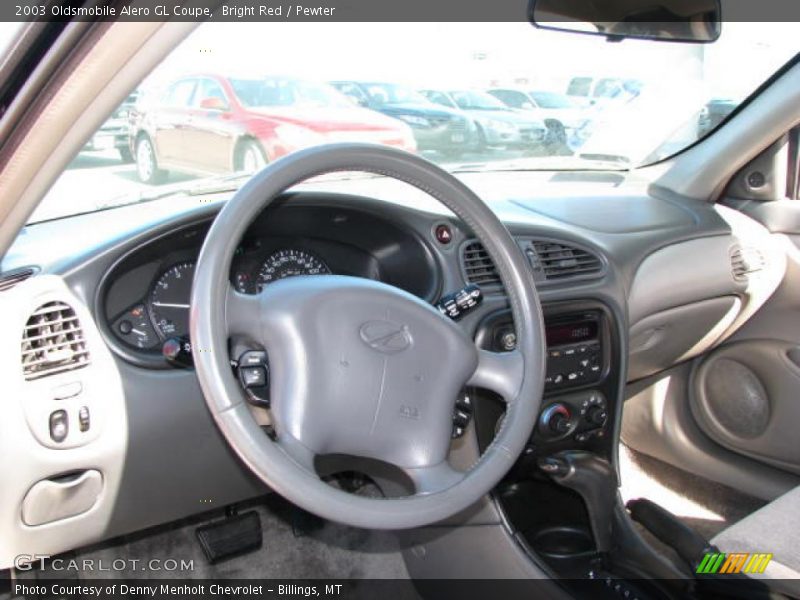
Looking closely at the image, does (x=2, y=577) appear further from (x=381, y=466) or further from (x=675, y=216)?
(x=675, y=216)

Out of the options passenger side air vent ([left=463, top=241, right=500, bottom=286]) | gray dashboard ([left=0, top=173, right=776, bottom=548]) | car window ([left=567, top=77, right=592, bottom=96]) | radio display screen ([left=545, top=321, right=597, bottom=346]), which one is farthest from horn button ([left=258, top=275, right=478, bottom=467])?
car window ([left=567, top=77, right=592, bottom=96])

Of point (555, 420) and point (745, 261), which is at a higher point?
point (745, 261)

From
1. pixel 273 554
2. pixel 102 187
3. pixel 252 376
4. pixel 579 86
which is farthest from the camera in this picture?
pixel 579 86

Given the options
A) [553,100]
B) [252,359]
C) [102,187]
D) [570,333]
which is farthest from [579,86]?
[252,359]

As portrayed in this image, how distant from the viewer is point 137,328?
1.81 m

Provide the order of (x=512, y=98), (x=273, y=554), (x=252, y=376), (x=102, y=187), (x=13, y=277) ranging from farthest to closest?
(x=512, y=98) → (x=273, y=554) → (x=102, y=187) → (x=13, y=277) → (x=252, y=376)

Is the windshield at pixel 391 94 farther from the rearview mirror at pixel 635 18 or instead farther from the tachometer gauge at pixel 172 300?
the tachometer gauge at pixel 172 300

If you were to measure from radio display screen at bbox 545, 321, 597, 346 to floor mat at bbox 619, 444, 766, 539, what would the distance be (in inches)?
40.1

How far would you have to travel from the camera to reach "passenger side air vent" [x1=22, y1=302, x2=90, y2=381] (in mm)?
1574

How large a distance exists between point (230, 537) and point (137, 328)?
0.93 meters

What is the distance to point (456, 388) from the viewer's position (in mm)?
1533

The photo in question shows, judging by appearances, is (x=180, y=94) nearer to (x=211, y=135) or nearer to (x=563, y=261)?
(x=211, y=135)

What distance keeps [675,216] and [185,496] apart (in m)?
1.83

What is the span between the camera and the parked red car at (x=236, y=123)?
2.00 meters
